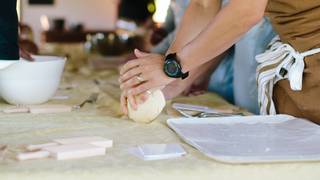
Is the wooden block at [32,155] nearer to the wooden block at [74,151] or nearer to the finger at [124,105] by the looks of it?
the wooden block at [74,151]

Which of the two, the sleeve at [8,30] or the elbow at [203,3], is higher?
the elbow at [203,3]

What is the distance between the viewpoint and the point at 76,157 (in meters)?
0.81

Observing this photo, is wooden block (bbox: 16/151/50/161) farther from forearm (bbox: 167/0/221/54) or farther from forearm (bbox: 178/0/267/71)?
forearm (bbox: 167/0/221/54)

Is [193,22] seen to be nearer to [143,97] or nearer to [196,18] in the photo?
[196,18]

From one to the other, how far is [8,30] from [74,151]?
42cm

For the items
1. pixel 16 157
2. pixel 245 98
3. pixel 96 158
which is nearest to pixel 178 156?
pixel 96 158

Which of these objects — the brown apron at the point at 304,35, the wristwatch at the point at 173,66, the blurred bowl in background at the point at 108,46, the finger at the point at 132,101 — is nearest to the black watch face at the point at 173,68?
the wristwatch at the point at 173,66

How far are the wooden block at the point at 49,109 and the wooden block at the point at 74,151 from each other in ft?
1.17

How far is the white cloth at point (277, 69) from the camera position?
45.2 inches

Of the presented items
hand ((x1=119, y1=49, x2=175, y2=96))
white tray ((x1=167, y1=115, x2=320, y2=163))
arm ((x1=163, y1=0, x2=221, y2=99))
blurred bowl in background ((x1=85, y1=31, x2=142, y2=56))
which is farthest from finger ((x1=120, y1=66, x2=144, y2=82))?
blurred bowl in background ((x1=85, y1=31, x2=142, y2=56))

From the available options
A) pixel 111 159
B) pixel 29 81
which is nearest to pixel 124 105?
pixel 29 81

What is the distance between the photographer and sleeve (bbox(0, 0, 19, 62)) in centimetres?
111

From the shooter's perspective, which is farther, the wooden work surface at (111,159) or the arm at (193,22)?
the arm at (193,22)

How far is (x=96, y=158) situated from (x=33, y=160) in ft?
0.31
